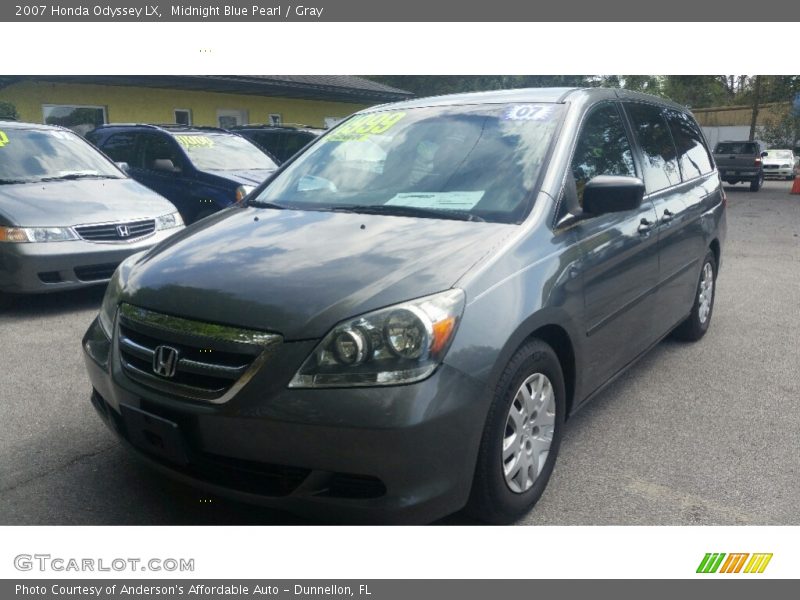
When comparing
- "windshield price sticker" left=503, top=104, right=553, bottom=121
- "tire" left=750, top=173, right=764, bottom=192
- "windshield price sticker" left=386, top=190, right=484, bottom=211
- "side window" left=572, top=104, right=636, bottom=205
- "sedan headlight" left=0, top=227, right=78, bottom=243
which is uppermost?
"windshield price sticker" left=503, top=104, right=553, bottom=121

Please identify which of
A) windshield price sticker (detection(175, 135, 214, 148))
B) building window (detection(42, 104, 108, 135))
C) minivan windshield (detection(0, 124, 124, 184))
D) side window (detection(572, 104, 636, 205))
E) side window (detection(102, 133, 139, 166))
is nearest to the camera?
side window (detection(572, 104, 636, 205))

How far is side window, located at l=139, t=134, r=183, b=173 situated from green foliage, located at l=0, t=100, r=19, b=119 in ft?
22.4

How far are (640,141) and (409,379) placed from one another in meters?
2.62

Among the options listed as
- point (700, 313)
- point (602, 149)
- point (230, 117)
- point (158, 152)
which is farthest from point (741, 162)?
point (602, 149)

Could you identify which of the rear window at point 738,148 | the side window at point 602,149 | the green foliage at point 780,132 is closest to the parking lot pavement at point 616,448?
the side window at point 602,149

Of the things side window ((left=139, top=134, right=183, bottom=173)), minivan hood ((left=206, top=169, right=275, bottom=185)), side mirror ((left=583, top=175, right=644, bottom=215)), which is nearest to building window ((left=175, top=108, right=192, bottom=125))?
side window ((left=139, top=134, right=183, bottom=173))

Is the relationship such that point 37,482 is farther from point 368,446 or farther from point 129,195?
point 129,195

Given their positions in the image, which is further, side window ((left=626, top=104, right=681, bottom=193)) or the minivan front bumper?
side window ((left=626, top=104, right=681, bottom=193))

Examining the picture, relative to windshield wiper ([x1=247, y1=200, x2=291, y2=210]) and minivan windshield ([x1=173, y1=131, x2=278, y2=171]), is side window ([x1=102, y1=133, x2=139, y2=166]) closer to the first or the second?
minivan windshield ([x1=173, y1=131, x2=278, y2=171])

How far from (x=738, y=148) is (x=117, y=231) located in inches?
914

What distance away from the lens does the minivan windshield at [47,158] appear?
667cm

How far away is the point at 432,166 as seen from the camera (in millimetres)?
3420

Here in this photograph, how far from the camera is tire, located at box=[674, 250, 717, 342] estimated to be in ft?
16.9

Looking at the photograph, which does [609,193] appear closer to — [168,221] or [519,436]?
[519,436]
